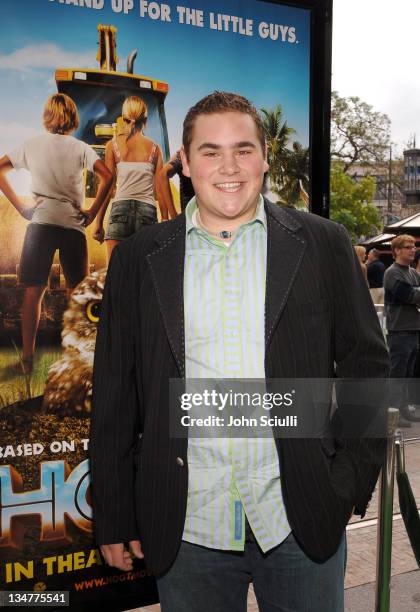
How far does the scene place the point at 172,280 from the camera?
6.32 ft

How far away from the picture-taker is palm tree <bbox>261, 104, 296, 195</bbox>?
9.88 feet

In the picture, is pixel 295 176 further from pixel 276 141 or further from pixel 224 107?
pixel 224 107

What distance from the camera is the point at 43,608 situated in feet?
8.87

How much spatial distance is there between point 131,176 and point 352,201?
35.9 m

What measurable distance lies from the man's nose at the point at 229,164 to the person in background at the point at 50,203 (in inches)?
38.8

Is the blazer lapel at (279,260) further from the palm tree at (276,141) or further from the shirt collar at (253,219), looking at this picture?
the palm tree at (276,141)

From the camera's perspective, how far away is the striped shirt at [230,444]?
5.99 feet

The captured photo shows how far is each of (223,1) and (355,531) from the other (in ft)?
10.6

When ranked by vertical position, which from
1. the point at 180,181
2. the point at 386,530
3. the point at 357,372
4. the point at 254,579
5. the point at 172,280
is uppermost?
the point at 180,181

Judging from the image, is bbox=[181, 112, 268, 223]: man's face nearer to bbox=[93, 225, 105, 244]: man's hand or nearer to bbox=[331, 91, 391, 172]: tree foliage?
bbox=[93, 225, 105, 244]: man's hand

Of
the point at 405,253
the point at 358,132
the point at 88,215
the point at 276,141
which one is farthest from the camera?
the point at 358,132

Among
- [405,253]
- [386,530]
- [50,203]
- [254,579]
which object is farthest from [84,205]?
[405,253]

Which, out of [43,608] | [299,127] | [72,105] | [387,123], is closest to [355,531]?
[43,608]

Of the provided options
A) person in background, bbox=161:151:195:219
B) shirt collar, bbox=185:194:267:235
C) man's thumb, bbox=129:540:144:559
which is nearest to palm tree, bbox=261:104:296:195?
person in background, bbox=161:151:195:219
